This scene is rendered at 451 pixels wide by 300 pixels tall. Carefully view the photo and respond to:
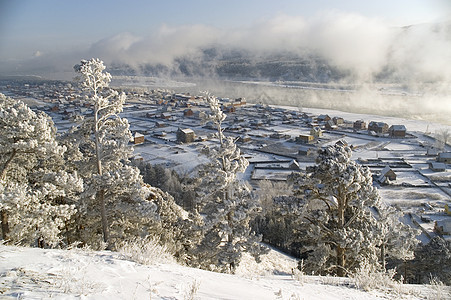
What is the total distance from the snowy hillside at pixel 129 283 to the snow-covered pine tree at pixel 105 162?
2634 millimetres

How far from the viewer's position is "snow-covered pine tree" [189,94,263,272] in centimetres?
778

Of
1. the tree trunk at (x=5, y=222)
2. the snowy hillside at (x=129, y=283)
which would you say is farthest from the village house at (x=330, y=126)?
the tree trunk at (x=5, y=222)

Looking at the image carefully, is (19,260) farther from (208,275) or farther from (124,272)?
(208,275)

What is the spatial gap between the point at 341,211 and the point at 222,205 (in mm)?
2796

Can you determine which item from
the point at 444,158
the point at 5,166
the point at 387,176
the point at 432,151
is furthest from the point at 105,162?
the point at 432,151

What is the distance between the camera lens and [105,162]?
7051 mm

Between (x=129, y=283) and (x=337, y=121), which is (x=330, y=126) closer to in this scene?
(x=337, y=121)

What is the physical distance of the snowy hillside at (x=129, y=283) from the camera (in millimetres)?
2863

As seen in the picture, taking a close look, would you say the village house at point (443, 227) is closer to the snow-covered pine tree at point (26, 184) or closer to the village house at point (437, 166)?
the village house at point (437, 166)

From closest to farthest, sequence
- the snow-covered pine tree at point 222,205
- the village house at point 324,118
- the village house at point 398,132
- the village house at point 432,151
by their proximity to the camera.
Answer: the snow-covered pine tree at point 222,205
the village house at point 432,151
the village house at point 398,132
the village house at point 324,118

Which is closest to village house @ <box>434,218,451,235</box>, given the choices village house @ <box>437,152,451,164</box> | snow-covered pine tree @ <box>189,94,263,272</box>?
snow-covered pine tree @ <box>189,94,263,272</box>

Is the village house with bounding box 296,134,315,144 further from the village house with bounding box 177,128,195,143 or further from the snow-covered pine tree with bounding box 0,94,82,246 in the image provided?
the snow-covered pine tree with bounding box 0,94,82,246

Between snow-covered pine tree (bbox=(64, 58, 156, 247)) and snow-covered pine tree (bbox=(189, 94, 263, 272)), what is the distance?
5.12 ft

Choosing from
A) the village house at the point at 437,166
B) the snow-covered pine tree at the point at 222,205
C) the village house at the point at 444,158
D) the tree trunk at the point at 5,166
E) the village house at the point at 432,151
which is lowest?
the village house at the point at 437,166
